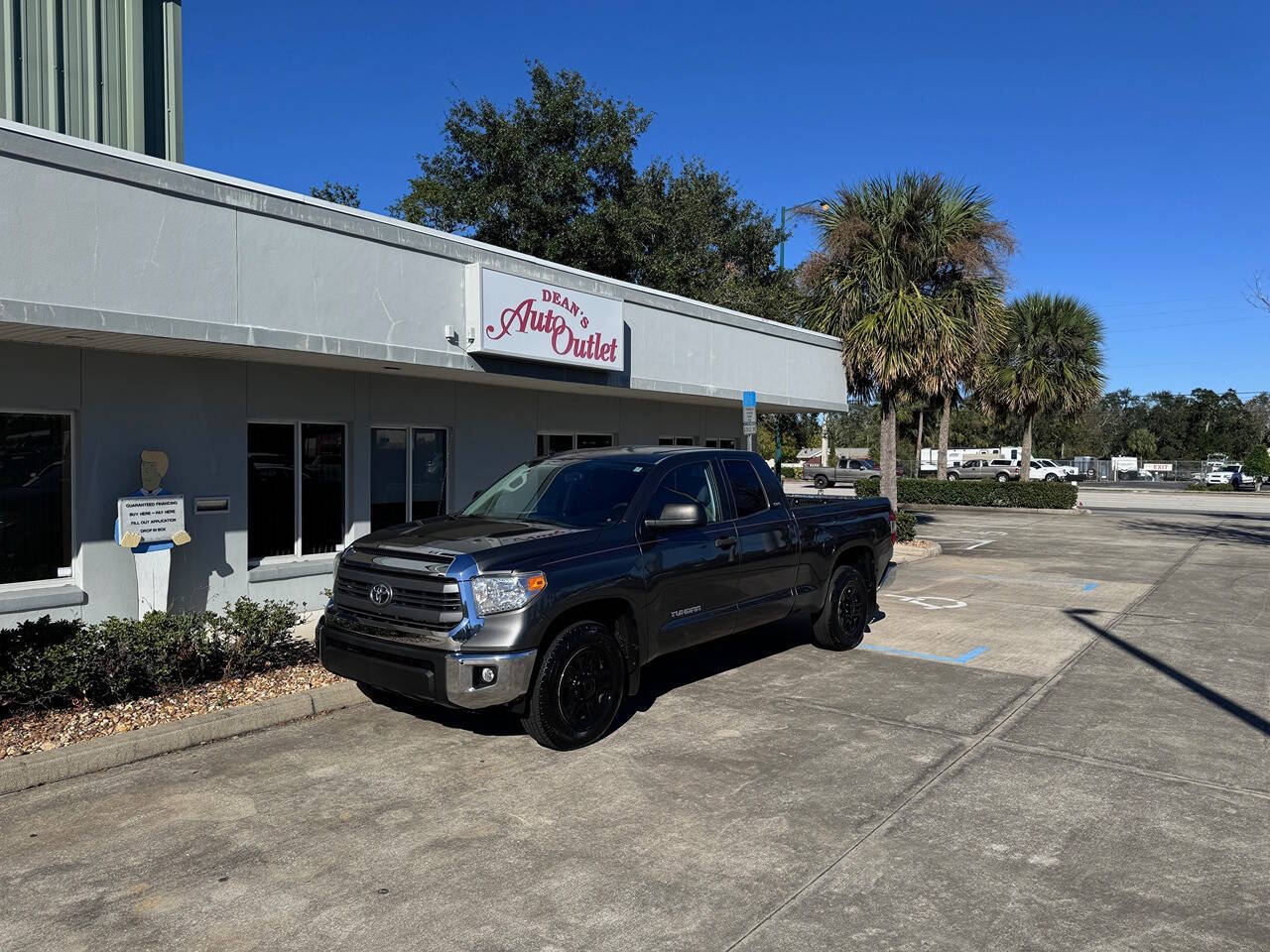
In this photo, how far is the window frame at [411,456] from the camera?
1092 centimetres

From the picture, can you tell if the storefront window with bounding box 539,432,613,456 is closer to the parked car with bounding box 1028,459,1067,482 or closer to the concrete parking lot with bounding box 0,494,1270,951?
the concrete parking lot with bounding box 0,494,1270,951

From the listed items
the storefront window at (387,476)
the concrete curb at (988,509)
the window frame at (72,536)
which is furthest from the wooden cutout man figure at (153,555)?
the concrete curb at (988,509)

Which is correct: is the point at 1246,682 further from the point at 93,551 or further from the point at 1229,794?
the point at 93,551

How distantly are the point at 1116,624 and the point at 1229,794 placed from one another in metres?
5.52

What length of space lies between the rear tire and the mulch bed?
434cm

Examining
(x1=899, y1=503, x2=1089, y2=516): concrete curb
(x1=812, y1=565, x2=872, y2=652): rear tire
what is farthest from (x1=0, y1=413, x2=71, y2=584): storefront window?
(x1=899, y1=503, x2=1089, y2=516): concrete curb

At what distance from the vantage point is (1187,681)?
7734 mm

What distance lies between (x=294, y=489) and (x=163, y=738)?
4629mm

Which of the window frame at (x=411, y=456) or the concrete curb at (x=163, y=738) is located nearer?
the concrete curb at (x=163, y=738)

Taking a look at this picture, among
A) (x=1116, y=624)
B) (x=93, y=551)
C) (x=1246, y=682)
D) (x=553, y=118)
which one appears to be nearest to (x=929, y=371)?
(x=1116, y=624)

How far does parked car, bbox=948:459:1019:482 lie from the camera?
52375mm

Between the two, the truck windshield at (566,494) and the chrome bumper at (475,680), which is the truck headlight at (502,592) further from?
the truck windshield at (566,494)

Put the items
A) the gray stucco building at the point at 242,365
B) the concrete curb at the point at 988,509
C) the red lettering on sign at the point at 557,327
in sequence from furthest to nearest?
the concrete curb at the point at 988,509 → the red lettering on sign at the point at 557,327 → the gray stucco building at the point at 242,365

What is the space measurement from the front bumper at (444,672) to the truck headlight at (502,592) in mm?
273
